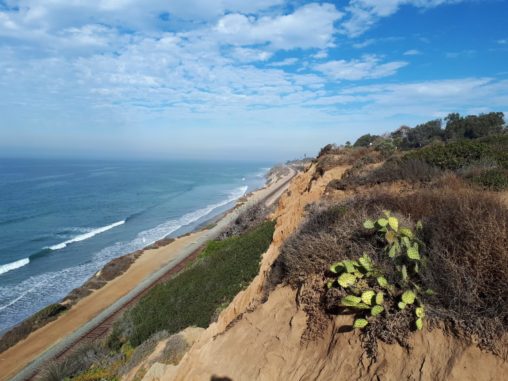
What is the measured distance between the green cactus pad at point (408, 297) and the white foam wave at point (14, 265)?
37500 mm

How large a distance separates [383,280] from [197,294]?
42.2 feet

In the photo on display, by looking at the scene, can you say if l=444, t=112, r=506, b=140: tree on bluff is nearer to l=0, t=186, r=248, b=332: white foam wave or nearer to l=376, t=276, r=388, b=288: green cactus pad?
l=376, t=276, r=388, b=288: green cactus pad

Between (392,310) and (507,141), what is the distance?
1551 centimetres

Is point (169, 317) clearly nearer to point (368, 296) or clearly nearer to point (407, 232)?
→ point (368, 296)

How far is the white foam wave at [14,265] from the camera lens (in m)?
33.0

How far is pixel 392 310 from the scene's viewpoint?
4.84 metres

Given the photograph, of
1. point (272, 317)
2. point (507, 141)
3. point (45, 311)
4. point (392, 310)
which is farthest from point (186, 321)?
point (507, 141)

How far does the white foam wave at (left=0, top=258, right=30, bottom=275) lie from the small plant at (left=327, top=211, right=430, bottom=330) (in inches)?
1443

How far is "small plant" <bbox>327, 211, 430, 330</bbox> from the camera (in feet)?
15.7

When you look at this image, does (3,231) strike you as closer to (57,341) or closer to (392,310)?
(57,341)

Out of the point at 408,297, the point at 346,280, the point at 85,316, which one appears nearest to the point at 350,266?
the point at 346,280

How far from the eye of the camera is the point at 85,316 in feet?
74.7

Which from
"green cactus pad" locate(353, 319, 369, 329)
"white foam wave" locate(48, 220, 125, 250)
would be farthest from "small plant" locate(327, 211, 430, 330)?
"white foam wave" locate(48, 220, 125, 250)

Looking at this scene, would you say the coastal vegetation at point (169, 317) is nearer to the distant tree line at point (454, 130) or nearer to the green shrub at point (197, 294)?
the green shrub at point (197, 294)
